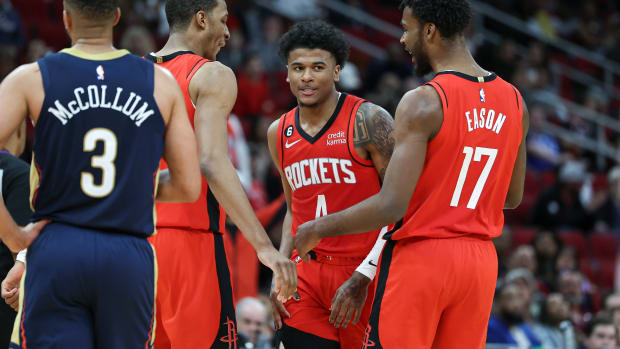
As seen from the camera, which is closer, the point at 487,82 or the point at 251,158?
the point at 487,82

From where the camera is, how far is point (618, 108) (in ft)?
59.1

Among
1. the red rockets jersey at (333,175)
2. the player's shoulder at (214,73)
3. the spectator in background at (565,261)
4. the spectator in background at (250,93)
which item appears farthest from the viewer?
the spectator in background at (250,93)

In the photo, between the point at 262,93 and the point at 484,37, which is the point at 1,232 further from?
the point at 484,37

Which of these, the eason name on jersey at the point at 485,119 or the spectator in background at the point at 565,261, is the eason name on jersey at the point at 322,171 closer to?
the eason name on jersey at the point at 485,119

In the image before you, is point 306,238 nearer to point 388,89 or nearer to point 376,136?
point 376,136

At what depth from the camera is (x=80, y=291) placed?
3379mm

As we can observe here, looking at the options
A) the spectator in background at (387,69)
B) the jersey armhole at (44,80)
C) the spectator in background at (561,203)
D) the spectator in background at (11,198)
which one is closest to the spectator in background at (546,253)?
the spectator in background at (561,203)

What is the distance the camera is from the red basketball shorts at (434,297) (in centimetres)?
426

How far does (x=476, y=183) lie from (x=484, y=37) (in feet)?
42.3

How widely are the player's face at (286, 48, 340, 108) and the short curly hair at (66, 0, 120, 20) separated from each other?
1869mm

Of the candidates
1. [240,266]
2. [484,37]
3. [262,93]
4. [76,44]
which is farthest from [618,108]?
[76,44]

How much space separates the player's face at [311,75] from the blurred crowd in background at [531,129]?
3.27 metres

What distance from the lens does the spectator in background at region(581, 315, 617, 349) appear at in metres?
8.38

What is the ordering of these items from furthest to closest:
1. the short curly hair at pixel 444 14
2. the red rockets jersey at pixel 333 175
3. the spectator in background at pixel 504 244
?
the spectator in background at pixel 504 244
the red rockets jersey at pixel 333 175
the short curly hair at pixel 444 14
